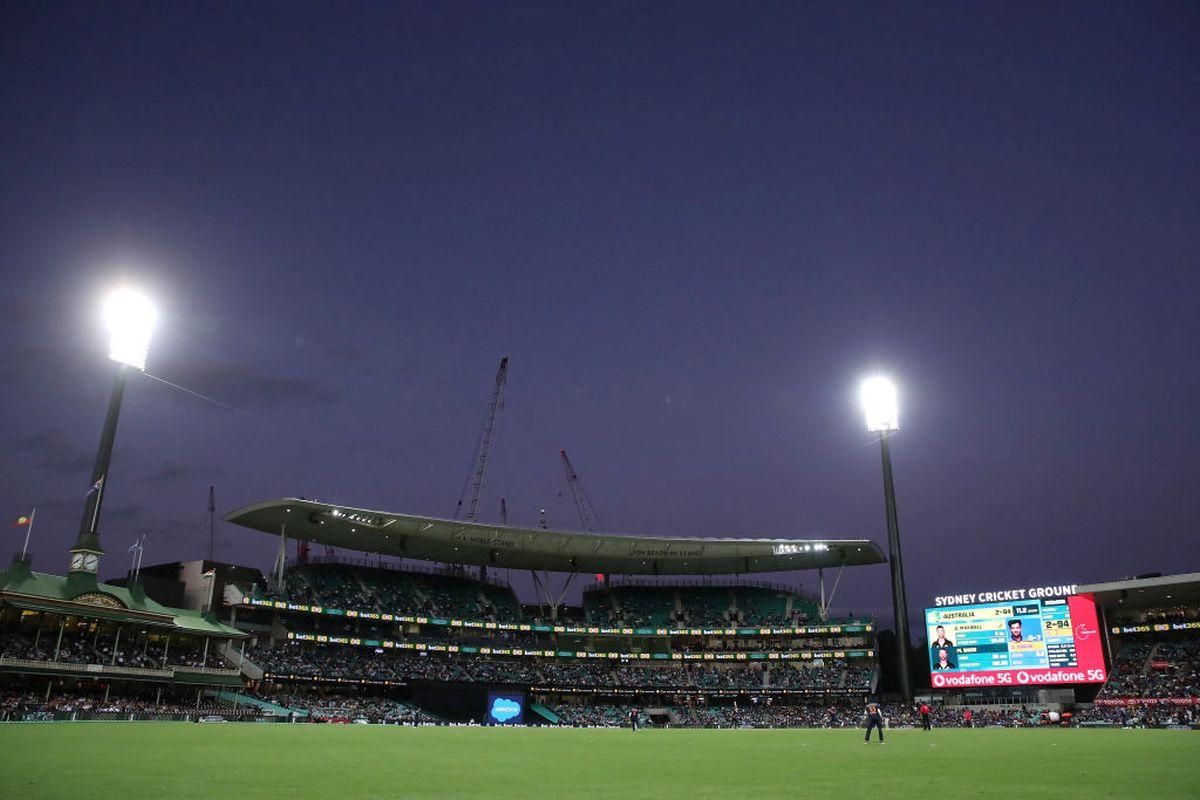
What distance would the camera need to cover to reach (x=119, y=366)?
72.1 metres

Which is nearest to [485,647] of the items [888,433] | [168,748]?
[888,433]

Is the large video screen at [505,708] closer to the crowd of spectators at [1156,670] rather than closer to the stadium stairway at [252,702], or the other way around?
the stadium stairway at [252,702]

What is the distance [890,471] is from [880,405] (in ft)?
22.0

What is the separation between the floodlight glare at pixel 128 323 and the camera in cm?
6481

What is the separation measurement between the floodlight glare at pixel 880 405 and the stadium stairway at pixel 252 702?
59657 millimetres

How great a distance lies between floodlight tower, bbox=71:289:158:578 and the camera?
213ft

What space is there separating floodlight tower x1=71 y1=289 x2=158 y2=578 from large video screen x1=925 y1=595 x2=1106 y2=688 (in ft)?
252

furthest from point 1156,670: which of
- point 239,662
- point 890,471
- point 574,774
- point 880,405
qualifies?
Result: point 239,662

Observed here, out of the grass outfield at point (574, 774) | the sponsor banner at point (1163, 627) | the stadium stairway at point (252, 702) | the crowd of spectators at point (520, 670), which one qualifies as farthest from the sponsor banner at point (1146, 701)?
the stadium stairway at point (252, 702)

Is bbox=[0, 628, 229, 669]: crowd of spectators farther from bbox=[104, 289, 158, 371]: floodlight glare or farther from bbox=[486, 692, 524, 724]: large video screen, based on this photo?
bbox=[486, 692, 524, 724]: large video screen

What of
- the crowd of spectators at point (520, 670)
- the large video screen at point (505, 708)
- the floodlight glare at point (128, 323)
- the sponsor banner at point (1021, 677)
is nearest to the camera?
the floodlight glare at point (128, 323)

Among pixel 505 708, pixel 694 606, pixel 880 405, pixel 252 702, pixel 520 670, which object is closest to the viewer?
pixel 252 702

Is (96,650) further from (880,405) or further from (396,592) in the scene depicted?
(880,405)

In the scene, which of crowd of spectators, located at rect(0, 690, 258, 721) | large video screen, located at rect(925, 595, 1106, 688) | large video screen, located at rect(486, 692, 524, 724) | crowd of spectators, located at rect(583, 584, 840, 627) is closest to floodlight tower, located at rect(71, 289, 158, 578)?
crowd of spectators, located at rect(0, 690, 258, 721)
